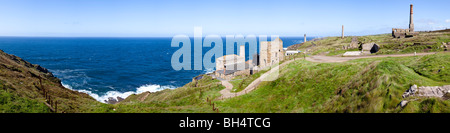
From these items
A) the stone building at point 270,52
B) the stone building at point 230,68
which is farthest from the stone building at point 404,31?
the stone building at point 230,68

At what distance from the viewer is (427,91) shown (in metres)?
14.0

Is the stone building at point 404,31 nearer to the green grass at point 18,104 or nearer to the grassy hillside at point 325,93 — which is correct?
the grassy hillside at point 325,93

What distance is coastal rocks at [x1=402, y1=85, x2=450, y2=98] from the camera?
45.0 ft

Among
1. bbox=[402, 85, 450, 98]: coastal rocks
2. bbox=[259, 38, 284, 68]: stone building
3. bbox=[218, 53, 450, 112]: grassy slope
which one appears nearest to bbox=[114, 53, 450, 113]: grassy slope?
bbox=[218, 53, 450, 112]: grassy slope

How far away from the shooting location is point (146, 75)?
77.2 meters

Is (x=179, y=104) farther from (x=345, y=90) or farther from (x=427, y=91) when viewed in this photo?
(x=427, y=91)

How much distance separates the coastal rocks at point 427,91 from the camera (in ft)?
45.0

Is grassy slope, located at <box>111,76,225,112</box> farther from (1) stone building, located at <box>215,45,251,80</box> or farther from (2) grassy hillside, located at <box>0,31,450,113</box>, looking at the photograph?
(1) stone building, located at <box>215,45,251,80</box>

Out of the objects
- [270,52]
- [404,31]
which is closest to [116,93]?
[270,52]

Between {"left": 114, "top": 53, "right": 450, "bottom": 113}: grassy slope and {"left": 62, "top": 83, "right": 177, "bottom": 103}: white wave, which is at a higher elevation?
{"left": 114, "top": 53, "right": 450, "bottom": 113}: grassy slope
